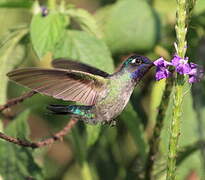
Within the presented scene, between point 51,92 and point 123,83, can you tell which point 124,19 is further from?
point 51,92

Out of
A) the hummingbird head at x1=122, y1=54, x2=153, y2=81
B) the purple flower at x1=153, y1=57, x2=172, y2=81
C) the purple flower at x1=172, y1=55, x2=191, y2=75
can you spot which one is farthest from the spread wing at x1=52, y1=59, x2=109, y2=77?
the purple flower at x1=172, y1=55, x2=191, y2=75

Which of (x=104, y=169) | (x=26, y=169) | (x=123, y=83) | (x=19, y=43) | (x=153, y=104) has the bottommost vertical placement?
(x=104, y=169)

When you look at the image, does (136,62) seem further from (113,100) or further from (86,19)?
(86,19)

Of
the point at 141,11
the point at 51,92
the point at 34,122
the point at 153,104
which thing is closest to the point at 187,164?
the point at 153,104

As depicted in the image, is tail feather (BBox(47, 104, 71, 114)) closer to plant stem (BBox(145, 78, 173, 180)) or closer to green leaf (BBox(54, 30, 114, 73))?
plant stem (BBox(145, 78, 173, 180))

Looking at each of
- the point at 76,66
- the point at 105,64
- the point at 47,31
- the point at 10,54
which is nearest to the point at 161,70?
the point at 76,66

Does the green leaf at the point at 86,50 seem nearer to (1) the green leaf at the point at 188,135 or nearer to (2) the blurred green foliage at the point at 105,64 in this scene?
(2) the blurred green foliage at the point at 105,64
